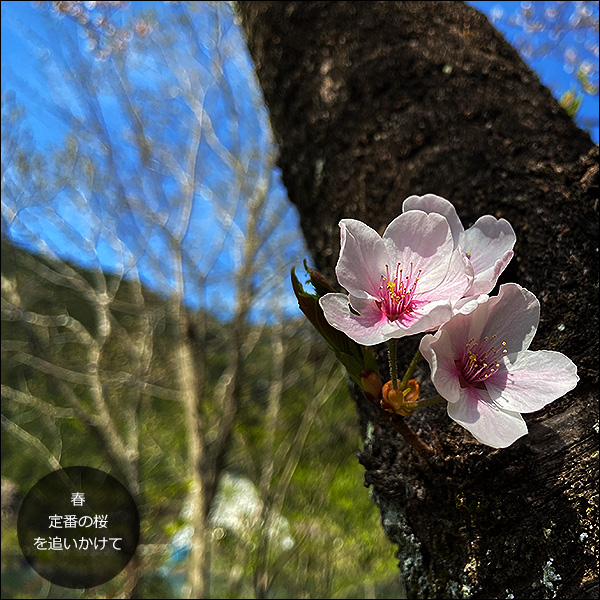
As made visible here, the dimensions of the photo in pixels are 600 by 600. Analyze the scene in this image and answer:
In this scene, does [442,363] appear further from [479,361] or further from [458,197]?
[458,197]

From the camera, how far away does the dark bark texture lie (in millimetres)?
624

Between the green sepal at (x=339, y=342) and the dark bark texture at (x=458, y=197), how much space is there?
0.17m

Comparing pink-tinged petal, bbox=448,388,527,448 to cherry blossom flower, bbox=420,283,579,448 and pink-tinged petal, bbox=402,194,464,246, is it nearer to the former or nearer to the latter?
cherry blossom flower, bbox=420,283,579,448

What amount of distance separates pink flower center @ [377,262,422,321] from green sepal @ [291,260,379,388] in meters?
0.06

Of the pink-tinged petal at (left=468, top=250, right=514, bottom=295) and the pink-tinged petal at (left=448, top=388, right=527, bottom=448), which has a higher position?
the pink-tinged petal at (left=468, top=250, right=514, bottom=295)

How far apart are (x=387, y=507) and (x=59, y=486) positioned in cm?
360

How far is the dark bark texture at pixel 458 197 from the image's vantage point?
2.05ft

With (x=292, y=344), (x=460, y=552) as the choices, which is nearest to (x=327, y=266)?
(x=460, y=552)

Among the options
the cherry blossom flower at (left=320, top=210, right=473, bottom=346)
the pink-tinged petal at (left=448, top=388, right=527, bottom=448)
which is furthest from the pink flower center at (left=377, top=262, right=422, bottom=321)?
the pink-tinged petal at (left=448, top=388, right=527, bottom=448)

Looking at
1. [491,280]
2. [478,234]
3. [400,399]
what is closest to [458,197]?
[478,234]

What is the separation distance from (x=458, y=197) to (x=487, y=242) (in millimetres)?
212

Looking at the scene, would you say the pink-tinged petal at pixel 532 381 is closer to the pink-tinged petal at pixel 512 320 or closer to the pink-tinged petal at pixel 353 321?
the pink-tinged petal at pixel 512 320

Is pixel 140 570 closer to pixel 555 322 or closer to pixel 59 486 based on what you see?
pixel 59 486

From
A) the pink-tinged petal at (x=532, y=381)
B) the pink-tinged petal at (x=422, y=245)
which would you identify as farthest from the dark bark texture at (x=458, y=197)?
the pink-tinged petal at (x=422, y=245)
